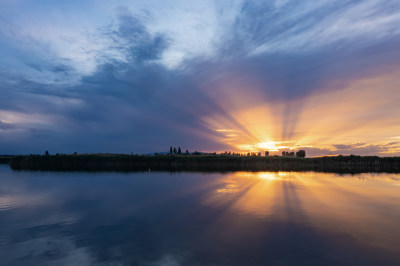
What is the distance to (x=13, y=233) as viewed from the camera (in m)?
12.0

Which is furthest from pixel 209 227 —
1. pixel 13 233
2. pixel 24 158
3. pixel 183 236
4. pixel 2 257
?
pixel 24 158

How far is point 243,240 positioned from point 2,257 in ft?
30.7

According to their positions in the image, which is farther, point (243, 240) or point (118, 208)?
point (118, 208)

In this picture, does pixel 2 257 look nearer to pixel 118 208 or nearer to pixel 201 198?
pixel 118 208

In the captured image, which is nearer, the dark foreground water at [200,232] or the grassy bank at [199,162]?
the dark foreground water at [200,232]

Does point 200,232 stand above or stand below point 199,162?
below

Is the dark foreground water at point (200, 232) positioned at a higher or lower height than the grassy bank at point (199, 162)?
lower

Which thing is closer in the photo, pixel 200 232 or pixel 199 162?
pixel 200 232

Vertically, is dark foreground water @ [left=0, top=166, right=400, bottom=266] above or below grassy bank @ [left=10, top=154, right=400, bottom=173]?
below

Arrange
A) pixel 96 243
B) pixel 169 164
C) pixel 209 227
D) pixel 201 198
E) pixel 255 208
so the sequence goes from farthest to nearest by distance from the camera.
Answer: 1. pixel 169 164
2. pixel 201 198
3. pixel 255 208
4. pixel 209 227
5. pixel 96 243

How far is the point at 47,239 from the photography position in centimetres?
1109

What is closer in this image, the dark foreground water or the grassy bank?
the dark foreground water

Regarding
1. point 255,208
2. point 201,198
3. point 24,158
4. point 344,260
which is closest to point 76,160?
point 24,158

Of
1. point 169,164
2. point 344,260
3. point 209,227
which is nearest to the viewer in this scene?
point 344,260
